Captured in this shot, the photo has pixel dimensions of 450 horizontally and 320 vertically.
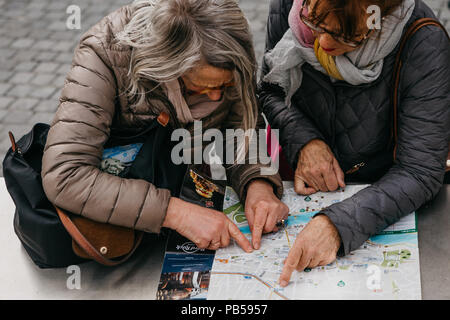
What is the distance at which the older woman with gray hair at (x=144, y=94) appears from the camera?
1.81m

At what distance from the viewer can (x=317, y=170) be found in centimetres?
213

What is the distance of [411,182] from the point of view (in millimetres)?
1952

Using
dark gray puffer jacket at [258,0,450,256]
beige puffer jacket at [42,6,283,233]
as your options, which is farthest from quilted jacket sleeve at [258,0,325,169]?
beige puffer jacket at [42,6,283,233]

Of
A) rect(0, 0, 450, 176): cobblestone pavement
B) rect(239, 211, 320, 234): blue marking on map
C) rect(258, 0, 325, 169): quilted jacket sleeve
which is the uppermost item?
rect(258, 0, 325, 169): quilted jacket sleeve

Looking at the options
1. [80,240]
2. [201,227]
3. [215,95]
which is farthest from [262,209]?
[80,240]

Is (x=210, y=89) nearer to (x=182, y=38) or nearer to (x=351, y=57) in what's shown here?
(x=182, y=38)

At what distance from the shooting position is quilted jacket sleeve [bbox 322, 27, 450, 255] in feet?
6.18

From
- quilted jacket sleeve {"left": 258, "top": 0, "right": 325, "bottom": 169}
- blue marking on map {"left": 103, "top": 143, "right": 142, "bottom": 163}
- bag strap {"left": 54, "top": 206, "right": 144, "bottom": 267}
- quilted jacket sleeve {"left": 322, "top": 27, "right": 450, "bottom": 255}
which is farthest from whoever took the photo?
quilted jacket sleeve {"left": 258, "top": 0, "right": 325, "bottom": 169}

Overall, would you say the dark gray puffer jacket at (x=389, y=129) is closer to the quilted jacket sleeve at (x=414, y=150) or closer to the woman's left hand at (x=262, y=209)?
the quilted jacket sleeve at (x=414, y=150)

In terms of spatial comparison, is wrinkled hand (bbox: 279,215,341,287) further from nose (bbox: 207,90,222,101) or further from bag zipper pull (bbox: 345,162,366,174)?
nose (bbox: 207,90,222,101)

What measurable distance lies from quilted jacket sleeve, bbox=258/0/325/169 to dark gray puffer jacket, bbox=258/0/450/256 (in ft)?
0.09

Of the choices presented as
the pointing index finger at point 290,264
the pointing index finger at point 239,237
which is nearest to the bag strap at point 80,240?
the pointing index finger at point 239,237

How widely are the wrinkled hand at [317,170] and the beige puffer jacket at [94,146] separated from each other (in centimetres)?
59

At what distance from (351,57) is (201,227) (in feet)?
2.72
